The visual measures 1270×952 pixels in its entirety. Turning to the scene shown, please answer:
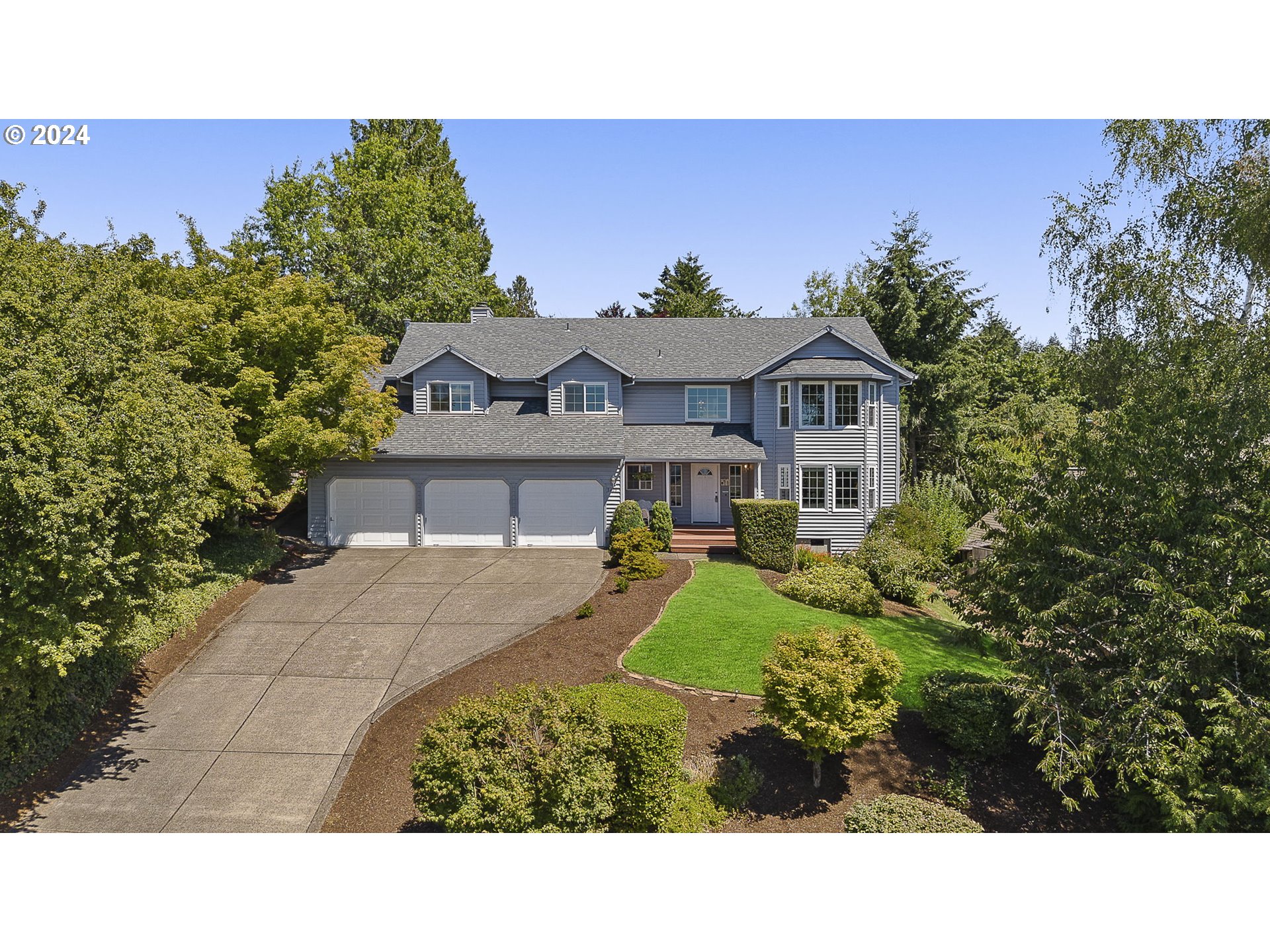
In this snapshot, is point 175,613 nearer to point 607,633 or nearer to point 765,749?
point 607,633

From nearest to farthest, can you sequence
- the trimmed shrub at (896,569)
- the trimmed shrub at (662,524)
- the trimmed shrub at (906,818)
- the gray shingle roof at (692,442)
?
the trimmed shrub at (906,818)
the trimmed shrub at (896,569)
the trimmed shrub at (662,524)
the gray shingle roof at (692,442)

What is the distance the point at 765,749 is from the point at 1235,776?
5.47 metres

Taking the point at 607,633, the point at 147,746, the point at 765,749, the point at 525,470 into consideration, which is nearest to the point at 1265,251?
the point at 765,749

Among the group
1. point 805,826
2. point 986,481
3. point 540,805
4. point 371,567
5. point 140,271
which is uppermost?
point 140,271

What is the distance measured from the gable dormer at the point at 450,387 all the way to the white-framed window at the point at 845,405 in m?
12.0

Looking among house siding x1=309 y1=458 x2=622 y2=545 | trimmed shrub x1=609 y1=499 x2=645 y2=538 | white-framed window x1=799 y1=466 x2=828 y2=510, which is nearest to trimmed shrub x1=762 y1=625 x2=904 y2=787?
trimmed shrub x1=609 y1=499 x2=645 y2=538

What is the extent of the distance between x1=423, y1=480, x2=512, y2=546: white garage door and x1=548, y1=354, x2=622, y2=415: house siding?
4.04m

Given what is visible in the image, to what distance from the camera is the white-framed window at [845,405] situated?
22.1 m

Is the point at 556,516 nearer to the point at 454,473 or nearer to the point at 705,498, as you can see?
the point at 454,473

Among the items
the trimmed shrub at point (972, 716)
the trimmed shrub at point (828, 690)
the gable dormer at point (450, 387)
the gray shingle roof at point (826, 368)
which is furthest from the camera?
the gable dormer at point (450, 387)

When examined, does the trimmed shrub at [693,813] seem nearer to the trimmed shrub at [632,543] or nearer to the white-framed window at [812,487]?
the trimmed shrub at [632,543]

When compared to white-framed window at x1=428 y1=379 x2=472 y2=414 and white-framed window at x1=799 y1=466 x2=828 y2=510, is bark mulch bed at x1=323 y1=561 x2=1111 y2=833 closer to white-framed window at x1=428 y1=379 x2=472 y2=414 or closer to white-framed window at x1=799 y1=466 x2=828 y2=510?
white-framed window at x1=799 y1=466 x2=828 y2=510

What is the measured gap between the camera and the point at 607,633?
13250mm

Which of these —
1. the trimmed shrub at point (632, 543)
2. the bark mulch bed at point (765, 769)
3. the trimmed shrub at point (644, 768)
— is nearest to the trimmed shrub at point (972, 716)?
the bark mulch bed at point (765, 769)
